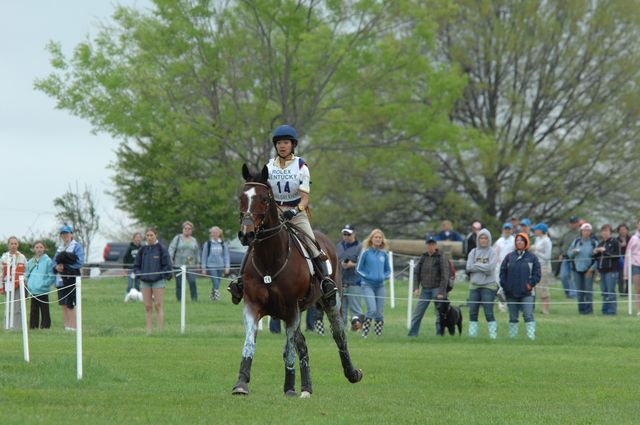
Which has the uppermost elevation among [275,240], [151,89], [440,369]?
[151,89]

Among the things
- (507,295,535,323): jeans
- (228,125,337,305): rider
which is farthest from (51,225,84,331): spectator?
(228,125,337,305): rider

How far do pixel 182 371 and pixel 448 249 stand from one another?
18151 mm

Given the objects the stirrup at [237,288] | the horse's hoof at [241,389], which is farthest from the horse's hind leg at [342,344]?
the horse's hoof at [241,389]

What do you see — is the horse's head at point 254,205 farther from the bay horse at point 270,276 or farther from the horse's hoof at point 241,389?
the horse's hoof at point 241,389

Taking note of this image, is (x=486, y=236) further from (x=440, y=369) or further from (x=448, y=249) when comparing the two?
(x=448, y=249)

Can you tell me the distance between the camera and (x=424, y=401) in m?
14.5

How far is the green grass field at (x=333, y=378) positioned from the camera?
12.6 m

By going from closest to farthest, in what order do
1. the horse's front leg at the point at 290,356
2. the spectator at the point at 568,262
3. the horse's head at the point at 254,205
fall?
the horse's head at the point at 254,205
the horse's front leg at the point at 290,356
the spectator at the point at 568,262

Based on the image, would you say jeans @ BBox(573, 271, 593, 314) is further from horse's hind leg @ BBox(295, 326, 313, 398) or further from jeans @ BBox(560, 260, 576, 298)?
horse's hind leg @ BBox(295, 326, 313, 398)

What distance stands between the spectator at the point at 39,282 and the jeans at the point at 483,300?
800 centimetres

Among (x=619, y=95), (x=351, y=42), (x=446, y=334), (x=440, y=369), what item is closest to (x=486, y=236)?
(x=446, y=334)

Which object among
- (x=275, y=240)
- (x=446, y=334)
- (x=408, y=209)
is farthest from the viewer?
(x=408, y=209)

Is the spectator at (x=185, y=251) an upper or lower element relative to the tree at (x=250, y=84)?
lower

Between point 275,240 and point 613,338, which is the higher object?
point 275,240
